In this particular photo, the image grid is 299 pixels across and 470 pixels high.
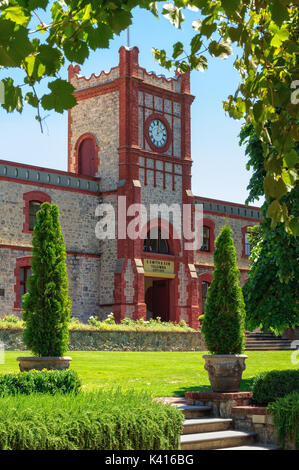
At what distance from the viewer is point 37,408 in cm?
679

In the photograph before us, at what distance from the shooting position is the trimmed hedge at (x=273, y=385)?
10.6m

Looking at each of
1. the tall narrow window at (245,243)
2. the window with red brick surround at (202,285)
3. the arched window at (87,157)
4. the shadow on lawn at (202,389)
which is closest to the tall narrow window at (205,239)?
the window with red brick surround at (202,285)

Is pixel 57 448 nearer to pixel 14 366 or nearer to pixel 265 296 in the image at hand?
pixel 265 296

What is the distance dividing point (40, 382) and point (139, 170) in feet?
72.7

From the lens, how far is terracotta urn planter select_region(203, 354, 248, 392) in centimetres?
1110

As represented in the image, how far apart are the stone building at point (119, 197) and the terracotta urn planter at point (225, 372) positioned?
17.5 metres

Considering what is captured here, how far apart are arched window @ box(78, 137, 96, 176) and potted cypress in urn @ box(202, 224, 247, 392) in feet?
69.3

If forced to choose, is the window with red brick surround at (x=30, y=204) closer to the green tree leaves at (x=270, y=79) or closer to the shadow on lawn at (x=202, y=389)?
the shadow on lawn at (x=202, y=389)

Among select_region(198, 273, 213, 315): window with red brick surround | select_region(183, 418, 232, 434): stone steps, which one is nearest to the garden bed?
select_region(198, 273, 213, 315): window with red brick surround

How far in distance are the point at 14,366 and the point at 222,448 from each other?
703cm

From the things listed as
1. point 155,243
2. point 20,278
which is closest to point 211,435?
point 20,278

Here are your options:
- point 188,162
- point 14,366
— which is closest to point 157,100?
point 188,162

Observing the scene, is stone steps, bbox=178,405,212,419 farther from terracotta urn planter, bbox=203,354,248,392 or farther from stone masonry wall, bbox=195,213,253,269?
stone masonry wall, bbox=195,213,253,269

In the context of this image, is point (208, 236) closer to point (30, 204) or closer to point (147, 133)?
point (147, 133)
